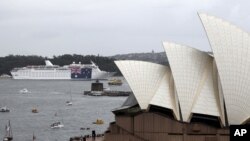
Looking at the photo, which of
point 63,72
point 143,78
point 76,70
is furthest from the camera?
point 76,70

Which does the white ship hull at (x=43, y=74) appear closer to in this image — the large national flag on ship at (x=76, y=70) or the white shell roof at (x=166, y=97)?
the large national flag on ship at (x=76, y=70)

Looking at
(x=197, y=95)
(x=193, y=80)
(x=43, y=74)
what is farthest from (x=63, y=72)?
(x=197, y=95)

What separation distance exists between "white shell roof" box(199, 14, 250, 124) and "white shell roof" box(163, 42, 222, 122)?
0.89m

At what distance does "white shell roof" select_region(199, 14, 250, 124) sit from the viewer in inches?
944

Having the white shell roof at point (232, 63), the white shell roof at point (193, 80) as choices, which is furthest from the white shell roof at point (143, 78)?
the white shell roof at point (232, 63)

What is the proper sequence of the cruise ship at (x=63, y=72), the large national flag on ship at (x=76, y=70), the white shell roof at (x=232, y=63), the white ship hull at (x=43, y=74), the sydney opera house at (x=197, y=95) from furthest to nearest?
the white ship hull at (x=43, y=74) < the large national flag on ship at (x=76, y=70) < the cruise ship at (x=63, y=72) < the sydney opera house at (x=197, y=95) < the white shell roof at (x=232, y=63)

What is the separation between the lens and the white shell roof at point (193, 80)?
24.6 metres

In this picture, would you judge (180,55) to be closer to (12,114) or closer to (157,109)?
(157,109)

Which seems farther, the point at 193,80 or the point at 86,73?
the point at 86,73

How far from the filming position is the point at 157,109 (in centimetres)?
2581

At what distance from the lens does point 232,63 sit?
2414cm

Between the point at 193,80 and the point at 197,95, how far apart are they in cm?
76

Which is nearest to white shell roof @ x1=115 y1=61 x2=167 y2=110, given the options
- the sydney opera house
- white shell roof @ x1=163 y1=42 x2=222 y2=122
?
the sydney opera house

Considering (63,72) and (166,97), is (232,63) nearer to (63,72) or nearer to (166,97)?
(166,97)
